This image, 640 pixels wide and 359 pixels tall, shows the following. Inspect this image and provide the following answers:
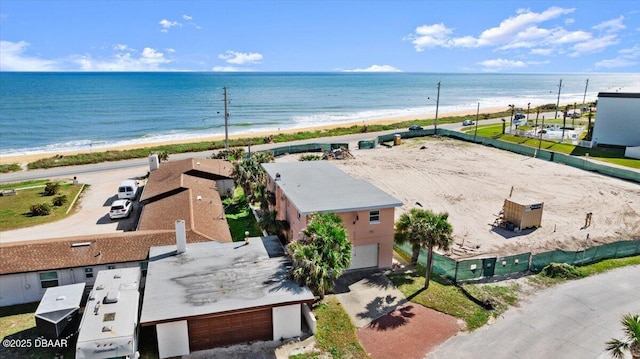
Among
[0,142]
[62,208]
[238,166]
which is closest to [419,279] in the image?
[238,166]

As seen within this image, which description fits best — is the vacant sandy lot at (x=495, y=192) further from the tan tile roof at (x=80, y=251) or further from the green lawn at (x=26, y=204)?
the green lawn at (x=26, y=204)

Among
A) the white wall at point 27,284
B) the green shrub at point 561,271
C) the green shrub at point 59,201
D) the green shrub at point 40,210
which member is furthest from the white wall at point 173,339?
the green shrub at point 59,201

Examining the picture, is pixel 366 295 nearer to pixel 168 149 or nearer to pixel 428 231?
pixel 428 231

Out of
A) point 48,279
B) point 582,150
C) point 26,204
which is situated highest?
point 582,150

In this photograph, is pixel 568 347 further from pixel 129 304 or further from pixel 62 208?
pixel 62 208

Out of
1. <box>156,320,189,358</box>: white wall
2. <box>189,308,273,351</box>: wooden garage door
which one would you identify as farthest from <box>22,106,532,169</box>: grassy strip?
<box>189,308,273,351</box>: wooden garage door

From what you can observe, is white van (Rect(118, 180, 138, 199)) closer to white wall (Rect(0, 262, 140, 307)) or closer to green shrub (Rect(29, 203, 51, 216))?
green shrub (Rect(29, 203, 51, 216))

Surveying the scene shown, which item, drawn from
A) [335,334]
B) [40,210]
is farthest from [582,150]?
[40,210]
